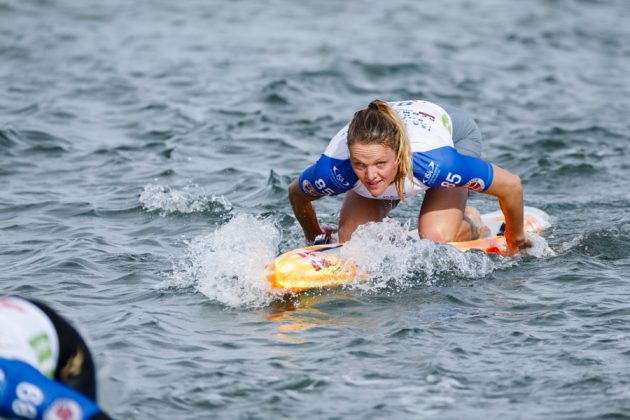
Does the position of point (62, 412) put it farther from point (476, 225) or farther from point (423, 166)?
point (476, 225)

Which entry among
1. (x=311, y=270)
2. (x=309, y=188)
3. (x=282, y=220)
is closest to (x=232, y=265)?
(x=311, y=270)

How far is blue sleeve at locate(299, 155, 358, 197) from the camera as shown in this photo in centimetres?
787

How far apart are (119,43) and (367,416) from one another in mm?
14849

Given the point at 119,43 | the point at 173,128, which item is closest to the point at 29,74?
the point at 119,43

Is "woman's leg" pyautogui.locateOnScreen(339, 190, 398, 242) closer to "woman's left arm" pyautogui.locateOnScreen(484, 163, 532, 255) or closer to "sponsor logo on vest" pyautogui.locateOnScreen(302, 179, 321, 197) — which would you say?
"sponsor logo on vest" pyautogui.locateOnScreen(302, 179, 321, 197)

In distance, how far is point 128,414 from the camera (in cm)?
563

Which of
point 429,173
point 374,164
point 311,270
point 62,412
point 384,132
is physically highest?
point 384,132

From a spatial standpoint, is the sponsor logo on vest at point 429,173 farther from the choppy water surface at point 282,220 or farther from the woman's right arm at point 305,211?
the woman's right arm at point 305,211

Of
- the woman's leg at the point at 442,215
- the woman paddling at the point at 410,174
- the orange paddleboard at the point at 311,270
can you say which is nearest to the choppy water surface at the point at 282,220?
the orange paddleboard at the point at 311,270

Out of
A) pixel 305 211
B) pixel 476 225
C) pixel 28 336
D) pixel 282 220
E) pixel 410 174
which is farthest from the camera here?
pixel 282 220

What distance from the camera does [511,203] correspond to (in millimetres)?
8172

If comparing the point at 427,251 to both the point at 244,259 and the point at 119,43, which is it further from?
the point at 119,43

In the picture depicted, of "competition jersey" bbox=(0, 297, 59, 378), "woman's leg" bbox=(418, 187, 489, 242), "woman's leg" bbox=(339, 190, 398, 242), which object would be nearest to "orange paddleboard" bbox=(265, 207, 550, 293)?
"woman's leg" bbox=(339, 190, 398, 242)

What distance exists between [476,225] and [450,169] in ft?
5.25
